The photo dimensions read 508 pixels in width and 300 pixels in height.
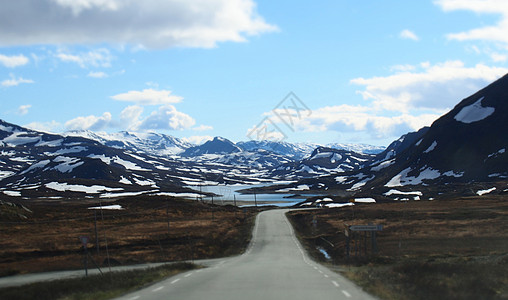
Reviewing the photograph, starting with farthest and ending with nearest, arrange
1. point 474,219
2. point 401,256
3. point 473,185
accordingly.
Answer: point 473,185, point 474,219, point 401,256

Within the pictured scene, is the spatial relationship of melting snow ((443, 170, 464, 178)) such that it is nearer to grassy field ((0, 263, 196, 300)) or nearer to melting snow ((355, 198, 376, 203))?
melting snow ((355, 198, 376, 203))

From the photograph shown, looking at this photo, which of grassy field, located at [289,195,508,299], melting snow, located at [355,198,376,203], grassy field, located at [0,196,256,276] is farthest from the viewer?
melting snow, located at [355,198,376,203]

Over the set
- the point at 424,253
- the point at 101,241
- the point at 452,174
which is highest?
the point at 452,174

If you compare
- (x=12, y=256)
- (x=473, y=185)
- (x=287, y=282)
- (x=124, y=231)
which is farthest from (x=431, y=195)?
(x=287, y=282)

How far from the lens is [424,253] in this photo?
146ft

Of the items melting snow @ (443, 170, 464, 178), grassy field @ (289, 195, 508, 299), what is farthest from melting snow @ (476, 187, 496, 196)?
grassy field @ (289, 195, 508, 299)

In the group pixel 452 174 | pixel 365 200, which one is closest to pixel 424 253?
pixel 365 200

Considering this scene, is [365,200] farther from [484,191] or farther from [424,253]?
[424,253]

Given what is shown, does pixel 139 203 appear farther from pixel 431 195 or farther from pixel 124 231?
pixel 431 195

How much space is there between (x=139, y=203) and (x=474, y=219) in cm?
10480

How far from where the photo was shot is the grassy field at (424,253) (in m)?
18.9

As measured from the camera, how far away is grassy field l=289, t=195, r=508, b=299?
18.9m

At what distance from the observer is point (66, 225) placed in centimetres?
9325

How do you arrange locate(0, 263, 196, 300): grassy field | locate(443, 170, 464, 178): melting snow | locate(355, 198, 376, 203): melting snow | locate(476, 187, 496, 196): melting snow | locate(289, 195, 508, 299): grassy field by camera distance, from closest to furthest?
1. locate(289, 195, 508, 299): grassy field
2. locate(0, 263, 196, 300): grassy field
3. locate(476, 187, 496, 196): melting snow
4. locate(355, 198, 376, 203): melting snow
5. locate(443, 170, 464, 178): melting snow
